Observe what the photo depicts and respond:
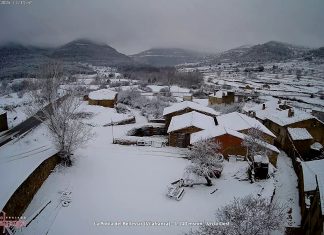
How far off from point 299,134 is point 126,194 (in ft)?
89.4

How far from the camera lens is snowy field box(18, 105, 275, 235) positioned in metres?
19.2

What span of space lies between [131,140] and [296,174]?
1964cm

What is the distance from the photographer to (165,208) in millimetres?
21469

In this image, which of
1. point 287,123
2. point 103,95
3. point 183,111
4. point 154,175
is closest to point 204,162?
point 154,175

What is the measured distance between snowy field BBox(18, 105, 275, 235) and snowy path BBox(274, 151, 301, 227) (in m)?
2.58

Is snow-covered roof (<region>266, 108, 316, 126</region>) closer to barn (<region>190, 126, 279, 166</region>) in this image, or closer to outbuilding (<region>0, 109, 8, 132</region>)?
barn (<region>190, 126, 279, 166</region>)

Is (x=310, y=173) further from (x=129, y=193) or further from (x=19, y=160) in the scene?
(x=19, y=160)

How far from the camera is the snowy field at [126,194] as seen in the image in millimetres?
19203

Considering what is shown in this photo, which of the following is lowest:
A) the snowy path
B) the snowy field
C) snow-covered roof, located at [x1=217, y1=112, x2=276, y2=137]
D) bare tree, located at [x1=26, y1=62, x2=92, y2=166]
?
the snowy path

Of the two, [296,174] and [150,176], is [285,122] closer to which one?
[296,174]

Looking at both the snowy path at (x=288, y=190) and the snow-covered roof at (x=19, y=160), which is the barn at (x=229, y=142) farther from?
the snow-covered roof at (x=19, y=160)

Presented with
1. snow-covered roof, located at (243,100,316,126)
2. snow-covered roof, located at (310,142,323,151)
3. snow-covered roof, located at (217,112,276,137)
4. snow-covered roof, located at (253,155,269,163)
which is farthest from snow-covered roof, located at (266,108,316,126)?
snow-covered roof, located at (253,155,269,163)

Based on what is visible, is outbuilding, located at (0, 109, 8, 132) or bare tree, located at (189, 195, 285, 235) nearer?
bare tree, located at (189, 195, 285, 235)

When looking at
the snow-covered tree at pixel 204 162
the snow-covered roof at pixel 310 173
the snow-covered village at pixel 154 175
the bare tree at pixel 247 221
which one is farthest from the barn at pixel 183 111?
the bare tree at pixel 247 221
